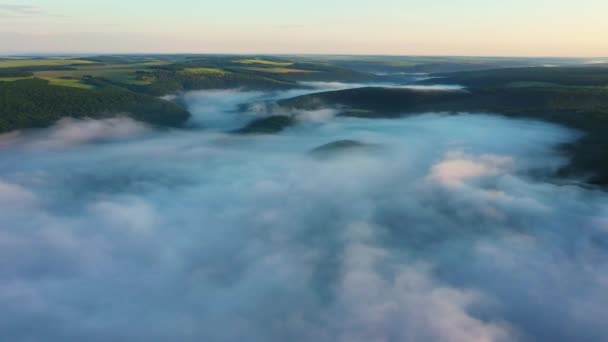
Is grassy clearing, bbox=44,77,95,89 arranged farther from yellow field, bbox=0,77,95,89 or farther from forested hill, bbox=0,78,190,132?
forested hill, bbox=0,78,190,132

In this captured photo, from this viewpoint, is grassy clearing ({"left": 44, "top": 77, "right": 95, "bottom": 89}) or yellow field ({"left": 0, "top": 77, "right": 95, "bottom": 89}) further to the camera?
grassy clearing ({"left": 44, "top": 77, "right": 95, "bottom": 89})

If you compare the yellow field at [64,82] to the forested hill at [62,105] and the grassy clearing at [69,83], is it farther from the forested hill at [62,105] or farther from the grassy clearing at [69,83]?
the forested hill at [62,105]

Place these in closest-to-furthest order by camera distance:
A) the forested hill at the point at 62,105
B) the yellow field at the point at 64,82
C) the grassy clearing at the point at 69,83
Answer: the forested hill at the point at 62,105, the yellow field at the point at 64,82, the grassy clearing at the point at 69,83

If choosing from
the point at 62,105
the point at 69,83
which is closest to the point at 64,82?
the point at 69,83

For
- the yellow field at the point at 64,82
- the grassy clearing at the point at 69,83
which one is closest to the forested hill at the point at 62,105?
the grassy clearing at the point at 69,83

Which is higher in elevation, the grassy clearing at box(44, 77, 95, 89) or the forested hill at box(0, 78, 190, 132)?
the grassy clearing at box(44, 77, 95, 89)

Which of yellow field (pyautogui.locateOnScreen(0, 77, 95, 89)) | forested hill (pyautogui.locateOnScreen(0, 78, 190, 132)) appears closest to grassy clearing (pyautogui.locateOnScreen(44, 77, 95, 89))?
yellow field (pyautogui.locateOnScreen(0, 77, 95, 89))

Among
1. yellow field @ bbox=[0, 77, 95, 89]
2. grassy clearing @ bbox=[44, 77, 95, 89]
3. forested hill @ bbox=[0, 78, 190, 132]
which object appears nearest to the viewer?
forested hill @ bbox=[0, 78, 190, 132]

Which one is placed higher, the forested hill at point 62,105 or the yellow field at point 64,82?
the yellow field at point 64,82

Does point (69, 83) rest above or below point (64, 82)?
below

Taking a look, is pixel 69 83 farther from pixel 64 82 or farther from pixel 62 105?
pixel 62 105

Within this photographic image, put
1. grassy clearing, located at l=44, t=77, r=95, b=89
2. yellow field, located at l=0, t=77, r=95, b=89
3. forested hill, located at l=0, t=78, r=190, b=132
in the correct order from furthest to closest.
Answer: grassy clearing, located at l=44, t=77, r=95, b=89 → yellow field, located at l=0, t=77, r=95, b=89 → forested hill, located at l=0, t=78, r=190, b=132

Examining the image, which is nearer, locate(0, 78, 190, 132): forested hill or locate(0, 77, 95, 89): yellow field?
locate(0, 78, 190, 132): forested hill
